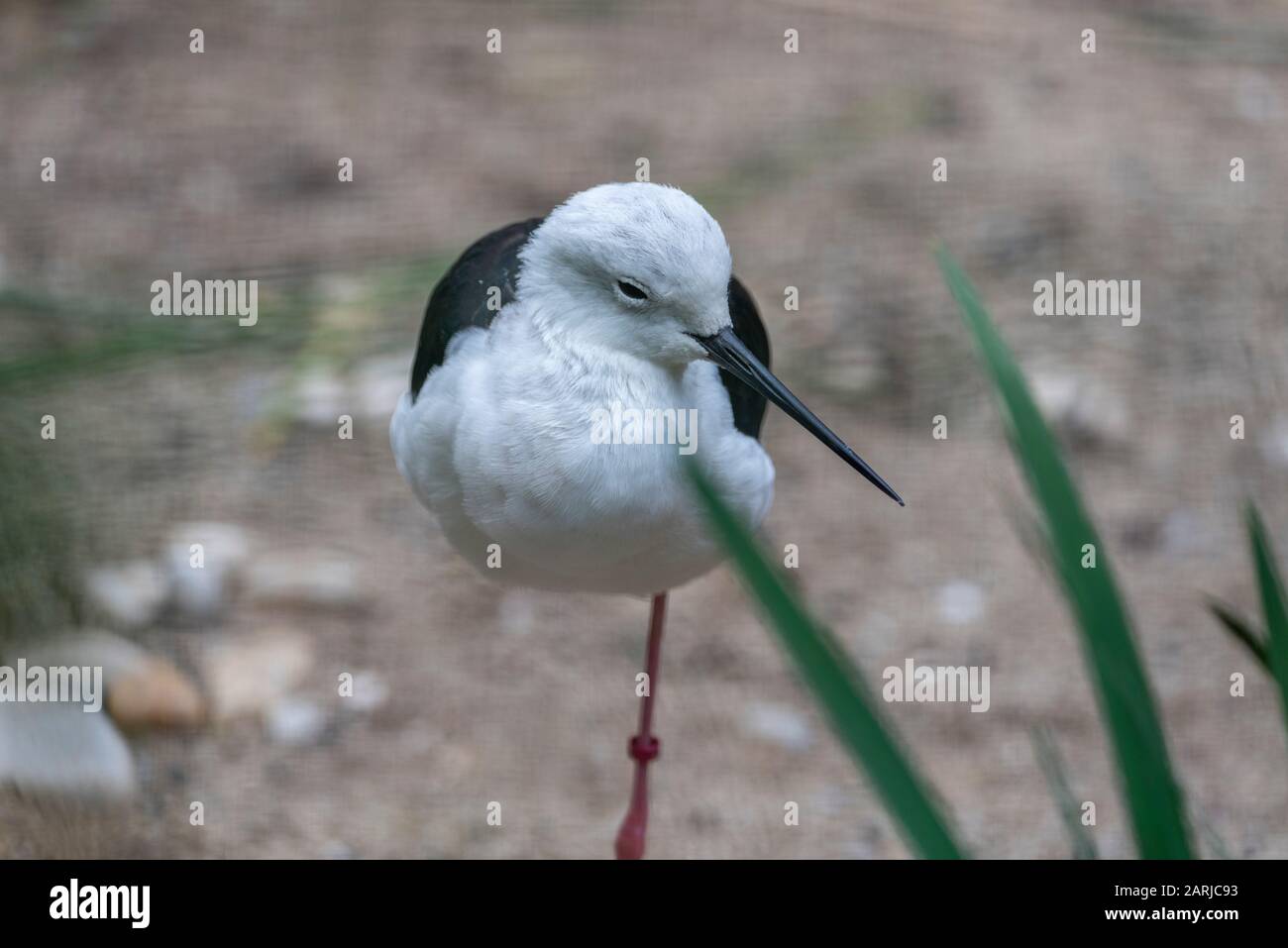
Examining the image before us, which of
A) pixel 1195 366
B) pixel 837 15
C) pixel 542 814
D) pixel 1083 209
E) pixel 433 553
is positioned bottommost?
pixel 542 814

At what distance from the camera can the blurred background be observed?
2.87m

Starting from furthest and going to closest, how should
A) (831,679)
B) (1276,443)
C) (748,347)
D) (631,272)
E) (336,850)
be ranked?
(1276,443) < (336,850) < (748,347) < (631,272) < (831,679)

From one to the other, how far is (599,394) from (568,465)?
0.10 meters

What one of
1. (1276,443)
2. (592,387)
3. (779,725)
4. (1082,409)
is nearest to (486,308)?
(592,387)

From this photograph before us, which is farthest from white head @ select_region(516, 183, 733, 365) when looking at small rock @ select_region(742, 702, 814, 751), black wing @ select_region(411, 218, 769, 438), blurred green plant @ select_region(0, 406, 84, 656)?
small rock @ select_region(742, 702, 814, 751)

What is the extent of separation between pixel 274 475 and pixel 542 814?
1.03m

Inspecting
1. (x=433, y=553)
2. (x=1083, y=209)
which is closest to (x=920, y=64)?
(x=1083, y=209)

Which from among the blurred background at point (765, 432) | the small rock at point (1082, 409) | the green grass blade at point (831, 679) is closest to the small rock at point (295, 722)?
the blurred background at point (765, 432)

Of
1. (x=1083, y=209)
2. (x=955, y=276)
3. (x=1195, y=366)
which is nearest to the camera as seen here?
(x=955, y=276)

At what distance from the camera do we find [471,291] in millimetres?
2324

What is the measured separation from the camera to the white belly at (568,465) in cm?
204

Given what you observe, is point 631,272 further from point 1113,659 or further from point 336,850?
point 336,850

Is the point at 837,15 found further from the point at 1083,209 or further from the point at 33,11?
the point at 33,11
